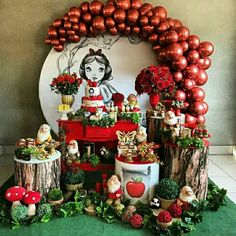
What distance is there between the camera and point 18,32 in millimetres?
4664

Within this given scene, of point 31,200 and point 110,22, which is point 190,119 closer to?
point 110,22

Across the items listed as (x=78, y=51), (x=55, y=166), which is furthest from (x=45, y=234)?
(x=78, y=51)

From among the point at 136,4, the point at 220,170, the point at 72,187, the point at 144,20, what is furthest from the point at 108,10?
the point at 220,170

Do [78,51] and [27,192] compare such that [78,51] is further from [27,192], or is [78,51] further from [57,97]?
[27,192]

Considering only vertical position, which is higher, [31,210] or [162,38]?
[162,38]

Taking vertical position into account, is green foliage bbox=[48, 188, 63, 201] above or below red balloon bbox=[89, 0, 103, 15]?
below

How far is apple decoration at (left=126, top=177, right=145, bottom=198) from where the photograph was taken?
2.91 m

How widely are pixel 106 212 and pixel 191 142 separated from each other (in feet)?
3.12

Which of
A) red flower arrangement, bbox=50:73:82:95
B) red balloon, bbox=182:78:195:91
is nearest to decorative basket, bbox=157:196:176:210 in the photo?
red flower arrangement, bbox=50:73:82:95

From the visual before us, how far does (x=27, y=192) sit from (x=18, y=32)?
8.82 feet

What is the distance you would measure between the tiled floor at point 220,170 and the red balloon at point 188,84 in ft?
3.45

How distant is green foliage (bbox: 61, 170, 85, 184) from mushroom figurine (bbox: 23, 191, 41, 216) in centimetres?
46

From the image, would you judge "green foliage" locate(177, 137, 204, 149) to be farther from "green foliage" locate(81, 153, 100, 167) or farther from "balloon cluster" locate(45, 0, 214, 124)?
"balloon cluster" locate(45, 0, 214, 124)

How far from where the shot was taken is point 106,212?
2.79m
